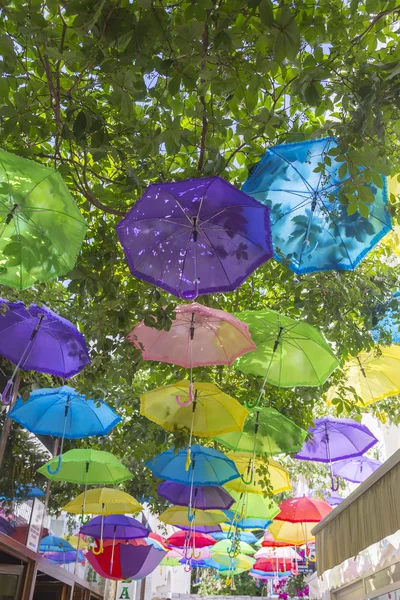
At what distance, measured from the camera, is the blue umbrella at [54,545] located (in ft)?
22.3

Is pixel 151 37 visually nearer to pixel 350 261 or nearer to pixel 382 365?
pixel 350 261

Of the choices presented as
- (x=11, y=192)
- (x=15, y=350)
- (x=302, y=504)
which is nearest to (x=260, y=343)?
(x=15, y=350)

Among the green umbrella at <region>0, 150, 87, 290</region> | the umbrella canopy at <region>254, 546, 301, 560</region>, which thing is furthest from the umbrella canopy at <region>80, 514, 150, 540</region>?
the green umbrella at <region>0, 150, 87, 290</region>

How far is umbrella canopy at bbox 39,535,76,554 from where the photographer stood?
6.79m

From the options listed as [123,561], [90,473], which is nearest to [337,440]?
[90,473]

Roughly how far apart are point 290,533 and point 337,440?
4008 millimetres

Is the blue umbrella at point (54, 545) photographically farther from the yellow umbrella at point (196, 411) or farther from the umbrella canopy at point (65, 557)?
the yellow umbrella at point (196, 411)

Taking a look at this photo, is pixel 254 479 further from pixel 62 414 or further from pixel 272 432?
pixel 62 414

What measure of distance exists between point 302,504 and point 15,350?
585cm

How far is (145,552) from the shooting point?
8320mm

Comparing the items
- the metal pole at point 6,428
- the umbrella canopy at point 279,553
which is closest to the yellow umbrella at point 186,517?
the metal pole at point 6,428

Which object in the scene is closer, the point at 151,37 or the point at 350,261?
the point at 151,37

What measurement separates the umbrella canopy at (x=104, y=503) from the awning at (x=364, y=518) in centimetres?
259

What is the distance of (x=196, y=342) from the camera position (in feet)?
14.4
